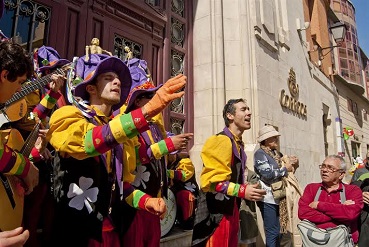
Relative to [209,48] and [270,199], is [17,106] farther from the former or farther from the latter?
[209,48]

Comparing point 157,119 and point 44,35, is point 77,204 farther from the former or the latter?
point 44,35

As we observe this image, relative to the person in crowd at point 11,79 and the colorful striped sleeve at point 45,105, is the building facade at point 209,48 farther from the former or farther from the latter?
the person in crowd at point 11,79

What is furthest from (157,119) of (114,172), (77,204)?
(77,204)

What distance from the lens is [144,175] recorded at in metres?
2.25

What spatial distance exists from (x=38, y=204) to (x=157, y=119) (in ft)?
4.06

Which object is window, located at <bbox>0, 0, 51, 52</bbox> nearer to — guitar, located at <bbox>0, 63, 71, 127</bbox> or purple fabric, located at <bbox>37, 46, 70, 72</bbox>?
purple fabric, located at <bbox>37, 46, 70, 72</bbox>

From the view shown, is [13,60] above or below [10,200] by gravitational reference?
above

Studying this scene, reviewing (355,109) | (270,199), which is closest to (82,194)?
(270,199)

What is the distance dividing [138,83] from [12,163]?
58.2 inches

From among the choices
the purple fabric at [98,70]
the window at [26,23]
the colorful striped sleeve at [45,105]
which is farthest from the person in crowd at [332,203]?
the window at [26,23]

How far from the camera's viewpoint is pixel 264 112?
5867 mm

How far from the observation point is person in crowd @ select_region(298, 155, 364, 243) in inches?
113

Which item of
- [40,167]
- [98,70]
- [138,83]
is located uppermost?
[138,83]

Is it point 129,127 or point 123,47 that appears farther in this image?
point 123,47
